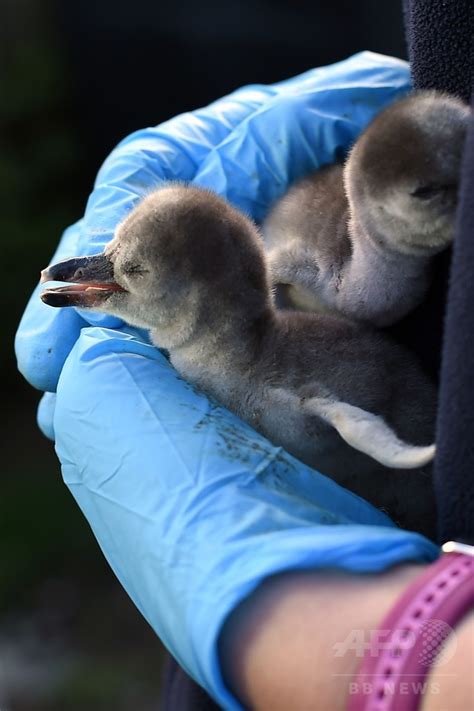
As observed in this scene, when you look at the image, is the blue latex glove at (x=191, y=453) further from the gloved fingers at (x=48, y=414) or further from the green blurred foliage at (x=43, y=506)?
the green blurred foliage at (x=43, y=506)

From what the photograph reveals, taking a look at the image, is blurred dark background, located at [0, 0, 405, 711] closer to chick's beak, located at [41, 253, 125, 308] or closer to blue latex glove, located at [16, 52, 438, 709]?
blue latex glove, located at [16, 52, 438, 709]

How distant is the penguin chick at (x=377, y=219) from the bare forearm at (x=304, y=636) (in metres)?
0.44

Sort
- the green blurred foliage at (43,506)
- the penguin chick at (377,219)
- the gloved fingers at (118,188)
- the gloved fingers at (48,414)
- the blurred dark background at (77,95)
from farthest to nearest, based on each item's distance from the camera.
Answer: the blurred dark background at (77,95), the green blurred foliage at (43,506), the gloved fingers at (48,414), the gloved fingers at (118,188), the penguin chick at (377,219)

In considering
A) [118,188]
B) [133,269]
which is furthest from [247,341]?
[118,188]

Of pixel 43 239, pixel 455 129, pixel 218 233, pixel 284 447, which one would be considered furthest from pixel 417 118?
pixel 43 239

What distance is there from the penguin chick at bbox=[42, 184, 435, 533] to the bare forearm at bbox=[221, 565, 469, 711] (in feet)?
1.05

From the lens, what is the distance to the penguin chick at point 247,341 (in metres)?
1.05

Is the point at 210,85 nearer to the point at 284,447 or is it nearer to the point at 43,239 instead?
the point at 43,239

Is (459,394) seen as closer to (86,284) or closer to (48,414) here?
(86,284)

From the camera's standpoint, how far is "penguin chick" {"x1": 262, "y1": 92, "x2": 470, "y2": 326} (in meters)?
0.97

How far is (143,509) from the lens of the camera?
90 cm

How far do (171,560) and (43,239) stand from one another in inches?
86.8

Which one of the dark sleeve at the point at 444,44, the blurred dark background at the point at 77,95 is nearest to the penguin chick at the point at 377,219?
the dark sleeve at the point at 444,44

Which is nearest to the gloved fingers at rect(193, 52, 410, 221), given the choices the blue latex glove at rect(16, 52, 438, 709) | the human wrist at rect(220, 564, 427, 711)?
the blue latex glove at rect(16, 52, 438, 709)
